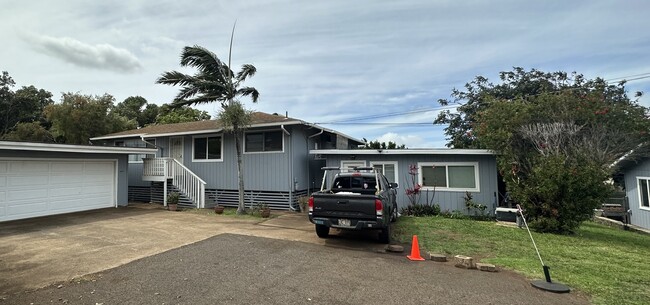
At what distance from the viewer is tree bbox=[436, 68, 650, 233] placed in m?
8.90

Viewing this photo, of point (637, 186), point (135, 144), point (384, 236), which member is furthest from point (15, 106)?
point (637, 186)

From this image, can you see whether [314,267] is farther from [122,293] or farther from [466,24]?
[466,24]

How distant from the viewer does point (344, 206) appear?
6.75m

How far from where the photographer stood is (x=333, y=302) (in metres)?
3.86

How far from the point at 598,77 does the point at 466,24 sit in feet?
60.6

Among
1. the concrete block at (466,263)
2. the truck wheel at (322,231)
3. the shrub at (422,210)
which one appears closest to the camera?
the concrete block at (466,263)

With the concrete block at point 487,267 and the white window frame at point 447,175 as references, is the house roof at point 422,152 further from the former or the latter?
the concrete block at point 487,267

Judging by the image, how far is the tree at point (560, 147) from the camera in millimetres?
8898

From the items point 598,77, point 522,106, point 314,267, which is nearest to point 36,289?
point 314,267

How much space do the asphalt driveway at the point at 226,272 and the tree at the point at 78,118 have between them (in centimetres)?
1984

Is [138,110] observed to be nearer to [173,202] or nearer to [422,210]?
[173,202]

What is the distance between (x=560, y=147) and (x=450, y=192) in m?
4.08

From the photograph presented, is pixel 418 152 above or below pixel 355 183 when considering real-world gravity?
above

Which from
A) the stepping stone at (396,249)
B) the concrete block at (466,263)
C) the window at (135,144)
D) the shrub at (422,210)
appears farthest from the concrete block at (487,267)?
the window at (135,144)
